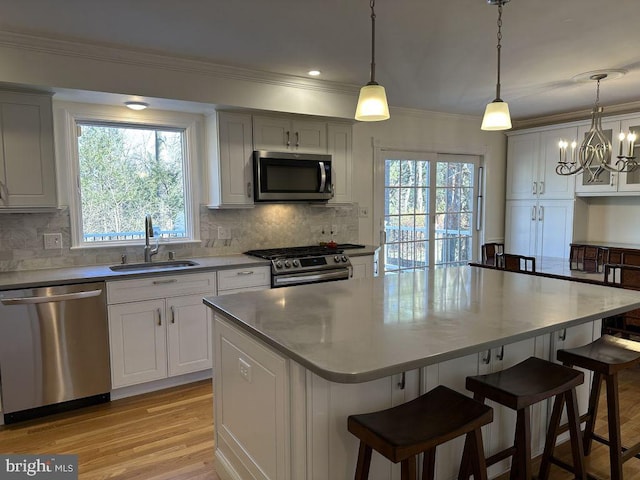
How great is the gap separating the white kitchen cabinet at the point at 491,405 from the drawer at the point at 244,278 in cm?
200

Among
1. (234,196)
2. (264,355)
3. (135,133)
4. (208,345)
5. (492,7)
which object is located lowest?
(208,345)

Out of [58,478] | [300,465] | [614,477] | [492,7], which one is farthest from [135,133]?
[614,477]

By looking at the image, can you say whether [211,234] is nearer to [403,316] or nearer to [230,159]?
[230,159]

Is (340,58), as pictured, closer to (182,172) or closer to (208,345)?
(182,172)

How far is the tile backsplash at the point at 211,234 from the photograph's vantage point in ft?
10.6

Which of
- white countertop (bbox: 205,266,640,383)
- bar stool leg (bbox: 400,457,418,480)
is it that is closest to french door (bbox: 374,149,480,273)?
white countertop (bbox: 205,266,640,383)

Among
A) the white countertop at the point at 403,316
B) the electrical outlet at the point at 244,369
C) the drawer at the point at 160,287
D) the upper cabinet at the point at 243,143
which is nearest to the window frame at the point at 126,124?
the upper cabinet at the point at 243,143

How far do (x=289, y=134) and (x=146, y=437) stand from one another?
2.66m

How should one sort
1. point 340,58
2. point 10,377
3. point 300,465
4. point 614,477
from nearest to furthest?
point 300,465, point 614,477, point 10,377, point 340,58

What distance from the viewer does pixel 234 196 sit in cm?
378

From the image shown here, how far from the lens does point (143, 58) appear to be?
311cm

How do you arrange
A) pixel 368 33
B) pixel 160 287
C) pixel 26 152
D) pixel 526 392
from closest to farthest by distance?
pixel 526 392 → pixel 368 33 → pixel 26 152 → pixel 160 287

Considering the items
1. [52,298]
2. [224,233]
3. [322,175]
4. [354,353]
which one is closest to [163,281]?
[52,298]

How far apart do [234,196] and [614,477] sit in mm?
3123
